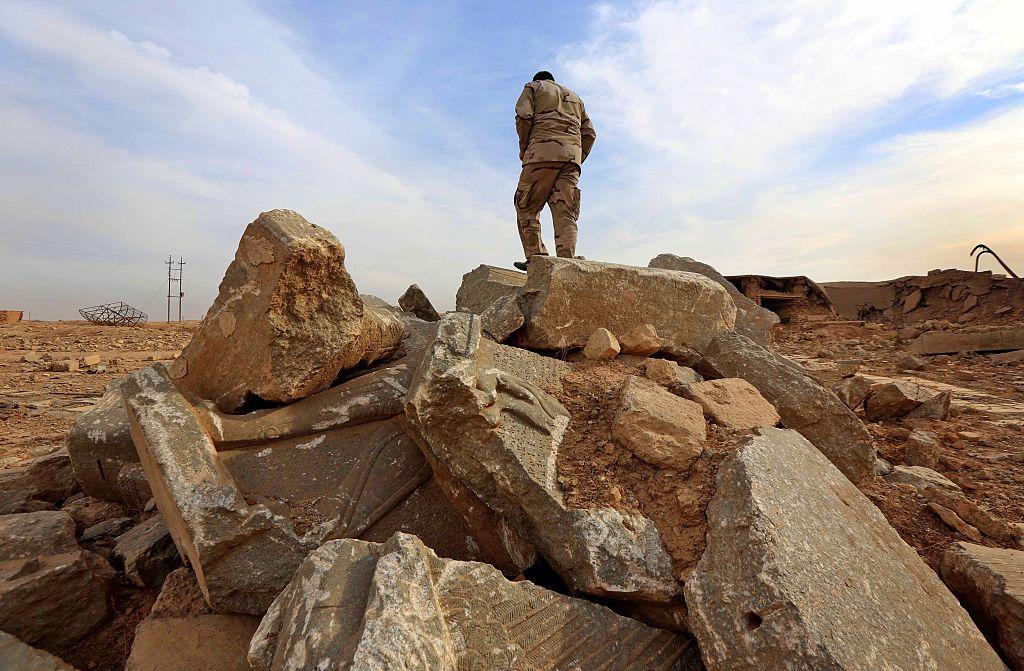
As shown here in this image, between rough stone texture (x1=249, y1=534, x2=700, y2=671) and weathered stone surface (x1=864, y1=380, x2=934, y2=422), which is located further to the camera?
weathered stone surface (x1=864, y1=380, x2=934, y2=422)

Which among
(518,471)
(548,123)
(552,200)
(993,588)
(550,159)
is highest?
(548,123)

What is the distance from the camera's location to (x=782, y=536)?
4.66 ft

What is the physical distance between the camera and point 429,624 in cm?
127

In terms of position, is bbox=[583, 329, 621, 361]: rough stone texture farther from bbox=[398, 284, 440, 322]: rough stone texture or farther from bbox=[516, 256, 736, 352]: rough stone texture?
bbox=[398, 284, 440, 322]: rough stone texture

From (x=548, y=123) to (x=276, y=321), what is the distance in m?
3.28

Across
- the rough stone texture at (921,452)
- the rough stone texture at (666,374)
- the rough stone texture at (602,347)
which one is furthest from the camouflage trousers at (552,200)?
the rough stone texture at (921,452)

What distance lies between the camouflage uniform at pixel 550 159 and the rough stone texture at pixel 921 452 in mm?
2848

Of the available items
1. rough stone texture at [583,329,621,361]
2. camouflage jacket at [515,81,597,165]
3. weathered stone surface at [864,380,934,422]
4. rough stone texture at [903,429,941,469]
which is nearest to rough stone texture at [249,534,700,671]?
rough stone texture at [583,329,621,361]

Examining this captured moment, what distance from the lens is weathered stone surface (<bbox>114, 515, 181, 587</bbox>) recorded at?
2377 millimetres

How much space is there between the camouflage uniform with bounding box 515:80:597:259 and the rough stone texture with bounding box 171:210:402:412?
275cm

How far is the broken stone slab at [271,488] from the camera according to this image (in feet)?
6.07

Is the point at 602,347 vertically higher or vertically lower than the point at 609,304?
lower

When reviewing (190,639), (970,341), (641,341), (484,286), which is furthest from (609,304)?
(970,341)

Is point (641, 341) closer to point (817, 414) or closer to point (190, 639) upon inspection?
point (817, 414)
